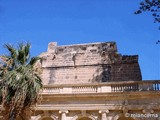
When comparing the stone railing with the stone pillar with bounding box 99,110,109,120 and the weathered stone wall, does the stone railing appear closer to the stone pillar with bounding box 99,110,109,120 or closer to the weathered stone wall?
the stone pillar with bounding box 99,110,109,120

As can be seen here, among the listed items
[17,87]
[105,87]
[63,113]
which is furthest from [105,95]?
[17,87]

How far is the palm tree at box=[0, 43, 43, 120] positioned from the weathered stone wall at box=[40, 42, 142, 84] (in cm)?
788

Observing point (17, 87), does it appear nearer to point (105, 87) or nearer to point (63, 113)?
point (63, 113)

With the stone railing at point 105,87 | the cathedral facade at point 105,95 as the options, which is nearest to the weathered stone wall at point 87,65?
the cathedral facade at point 105,95

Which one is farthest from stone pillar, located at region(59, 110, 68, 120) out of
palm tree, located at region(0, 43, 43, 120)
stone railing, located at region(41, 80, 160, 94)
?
palm tree, located at region(0, 43, 43, 120)

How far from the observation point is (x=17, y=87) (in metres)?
14.1

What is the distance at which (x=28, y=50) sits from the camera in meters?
16.0

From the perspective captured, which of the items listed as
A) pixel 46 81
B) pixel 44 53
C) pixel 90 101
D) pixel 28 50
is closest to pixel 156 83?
pixel 90 101

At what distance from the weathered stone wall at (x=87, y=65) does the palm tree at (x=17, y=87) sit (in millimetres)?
7877

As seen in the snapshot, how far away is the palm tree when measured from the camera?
14.0 meters

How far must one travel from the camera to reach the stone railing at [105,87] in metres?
16.9

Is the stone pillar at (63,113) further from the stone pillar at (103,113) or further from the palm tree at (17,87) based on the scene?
the palm tree at (17,87)

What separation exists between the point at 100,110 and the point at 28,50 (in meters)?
6.12

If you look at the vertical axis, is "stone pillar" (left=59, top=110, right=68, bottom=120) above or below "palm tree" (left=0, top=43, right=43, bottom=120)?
below
